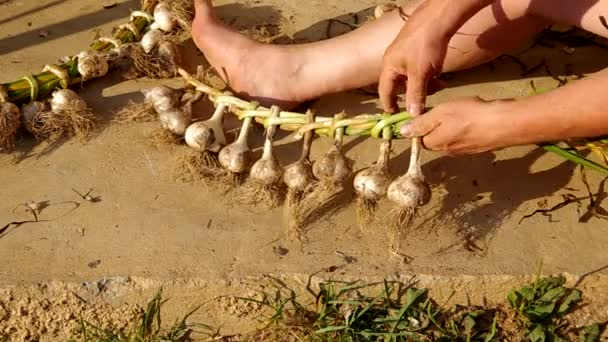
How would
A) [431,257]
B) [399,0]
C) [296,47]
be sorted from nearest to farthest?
[431,257] → [296,47] → [399,0]

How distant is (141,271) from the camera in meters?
1.71

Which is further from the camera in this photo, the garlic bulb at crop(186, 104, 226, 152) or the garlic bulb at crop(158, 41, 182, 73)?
the garlic bulb at crop(158, 41, 182, 73)

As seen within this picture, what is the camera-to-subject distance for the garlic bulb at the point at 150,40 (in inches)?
86.5

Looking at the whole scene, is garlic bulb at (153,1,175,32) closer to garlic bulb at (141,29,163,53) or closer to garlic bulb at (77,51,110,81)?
garlic bulb at (141,29,163,53)

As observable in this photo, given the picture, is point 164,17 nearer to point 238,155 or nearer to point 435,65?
point 238,155

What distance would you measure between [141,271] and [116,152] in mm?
415

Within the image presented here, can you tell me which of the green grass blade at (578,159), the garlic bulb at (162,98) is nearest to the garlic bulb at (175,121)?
the garlic bulb at (162,98)

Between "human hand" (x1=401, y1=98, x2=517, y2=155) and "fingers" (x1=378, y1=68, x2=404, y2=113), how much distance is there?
0.31 feet

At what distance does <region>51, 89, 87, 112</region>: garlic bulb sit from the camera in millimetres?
2010

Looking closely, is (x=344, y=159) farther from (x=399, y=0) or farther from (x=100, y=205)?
(x=399, y=0)

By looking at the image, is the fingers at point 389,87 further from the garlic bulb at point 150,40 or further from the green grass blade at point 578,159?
the garlic bulb at point 150,40

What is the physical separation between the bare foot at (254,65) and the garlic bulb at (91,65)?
274mm

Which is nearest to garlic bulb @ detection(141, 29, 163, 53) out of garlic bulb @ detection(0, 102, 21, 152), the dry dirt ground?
the dry dirt ground

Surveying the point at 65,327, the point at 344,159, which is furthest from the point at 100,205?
the point at 344,159
